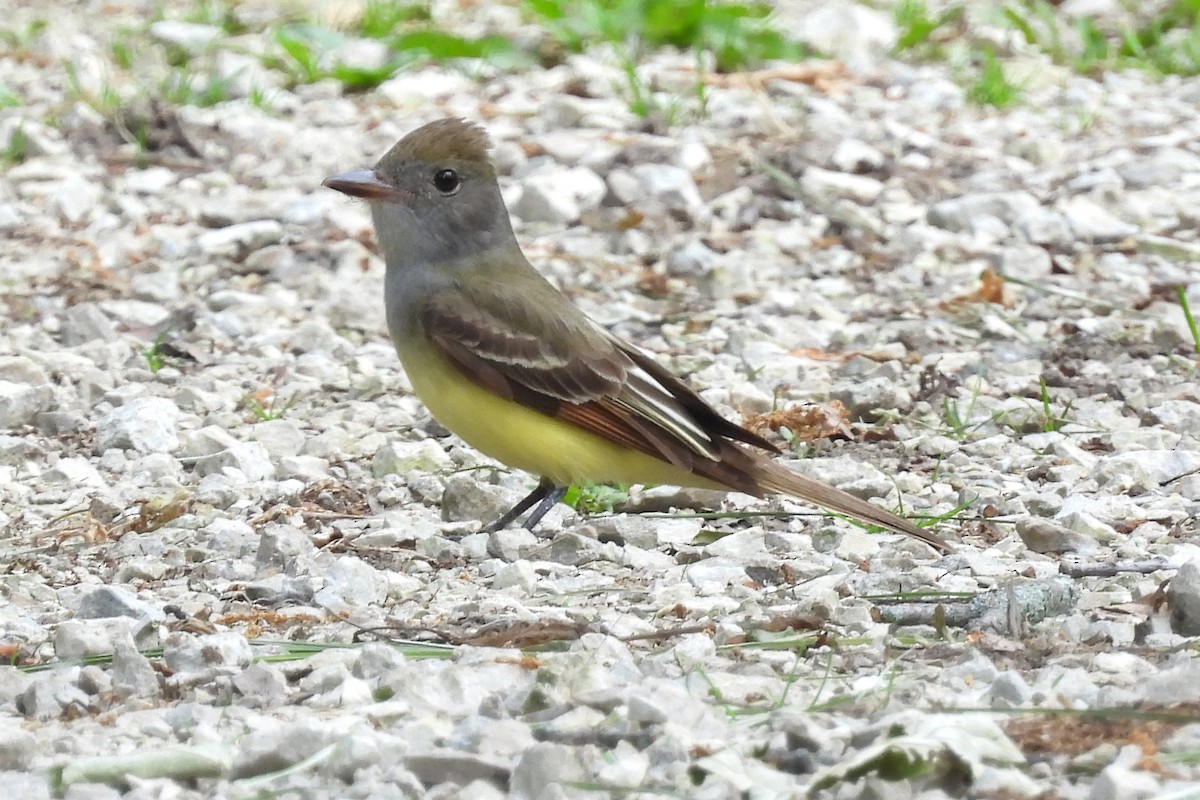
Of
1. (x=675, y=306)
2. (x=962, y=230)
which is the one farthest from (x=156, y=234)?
(x=962, y=230)

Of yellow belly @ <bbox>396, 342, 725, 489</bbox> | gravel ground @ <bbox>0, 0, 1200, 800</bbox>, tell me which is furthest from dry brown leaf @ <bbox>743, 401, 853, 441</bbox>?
yellow belly @ <bbox>396, 342, 725, 489</bbox>

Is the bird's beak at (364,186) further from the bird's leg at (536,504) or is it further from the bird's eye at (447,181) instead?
the bird's leg at (536,504)

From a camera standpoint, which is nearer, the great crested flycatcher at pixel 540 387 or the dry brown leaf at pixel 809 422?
the great crested flycatcher at pixel 540 387

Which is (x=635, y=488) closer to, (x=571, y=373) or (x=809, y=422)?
(x=571, y=373)

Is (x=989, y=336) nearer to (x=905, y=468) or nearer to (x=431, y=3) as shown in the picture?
(x=905, y=468)

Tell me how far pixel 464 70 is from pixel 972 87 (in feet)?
9.44

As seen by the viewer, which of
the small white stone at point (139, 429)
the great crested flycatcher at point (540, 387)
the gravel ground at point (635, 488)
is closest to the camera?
the gravel ground at point (635, 488)

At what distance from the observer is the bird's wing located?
6062 mm

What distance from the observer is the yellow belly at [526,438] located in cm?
608

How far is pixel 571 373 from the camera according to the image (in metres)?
6.25

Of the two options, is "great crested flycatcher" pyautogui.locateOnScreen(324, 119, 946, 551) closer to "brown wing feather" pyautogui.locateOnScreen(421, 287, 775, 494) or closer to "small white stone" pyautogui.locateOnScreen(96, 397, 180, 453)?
"brown wing feather" pyautogui.locateOnScreen(421, 287, 775, 494)

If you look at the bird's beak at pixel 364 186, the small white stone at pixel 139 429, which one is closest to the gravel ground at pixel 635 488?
the small white stone at pixel 139 429

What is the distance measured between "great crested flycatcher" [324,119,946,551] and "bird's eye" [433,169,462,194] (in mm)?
135

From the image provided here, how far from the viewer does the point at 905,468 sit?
6.47m
